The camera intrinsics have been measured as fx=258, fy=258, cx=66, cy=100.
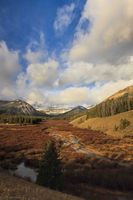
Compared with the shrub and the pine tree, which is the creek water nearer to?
the pine tree

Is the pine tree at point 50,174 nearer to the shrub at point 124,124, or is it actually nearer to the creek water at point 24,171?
the creek water at point 24,171

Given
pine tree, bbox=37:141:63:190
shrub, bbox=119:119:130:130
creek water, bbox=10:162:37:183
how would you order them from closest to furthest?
pine tree, bbox=37:141:63:190, creek water, bbox=10:162:37:183, shrub, bbox=119:119:130:130

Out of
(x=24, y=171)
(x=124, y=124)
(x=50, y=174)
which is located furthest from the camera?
(x=124, y=124)

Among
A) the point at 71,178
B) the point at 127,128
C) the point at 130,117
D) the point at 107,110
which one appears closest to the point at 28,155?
the point at 71,178

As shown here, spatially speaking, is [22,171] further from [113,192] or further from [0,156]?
[113,192]

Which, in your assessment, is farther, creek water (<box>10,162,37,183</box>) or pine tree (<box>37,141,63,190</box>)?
creek water (<box>10,162,37,183</box>)

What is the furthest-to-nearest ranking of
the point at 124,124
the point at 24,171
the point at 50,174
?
the point at 124,124 < the point at 24,171 < the point at 50,174

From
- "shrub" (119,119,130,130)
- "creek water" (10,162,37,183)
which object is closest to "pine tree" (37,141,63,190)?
"creek water" (10,162,37,183)

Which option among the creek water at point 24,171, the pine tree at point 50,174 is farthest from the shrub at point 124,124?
the pine tree at point 50,174

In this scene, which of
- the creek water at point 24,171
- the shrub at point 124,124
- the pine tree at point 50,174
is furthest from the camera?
the shrub at point 124,124

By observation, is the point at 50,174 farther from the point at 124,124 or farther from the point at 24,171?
the point at 124,124

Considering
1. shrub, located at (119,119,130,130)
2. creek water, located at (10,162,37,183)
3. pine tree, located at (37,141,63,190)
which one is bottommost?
creek water, located at (10,162,37,183)

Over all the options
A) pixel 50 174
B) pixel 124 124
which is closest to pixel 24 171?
pixel 50 174

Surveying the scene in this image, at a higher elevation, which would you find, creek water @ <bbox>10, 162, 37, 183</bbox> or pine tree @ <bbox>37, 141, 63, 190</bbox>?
pine tree @ <bbox>37, 141, 63, 190</bbox>
